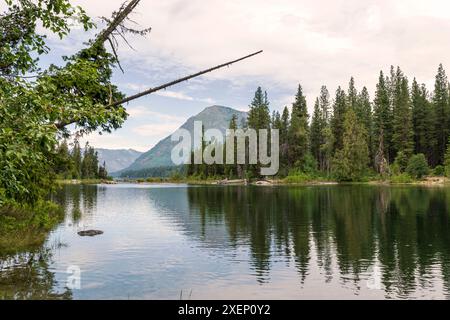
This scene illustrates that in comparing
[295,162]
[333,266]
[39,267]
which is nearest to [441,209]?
[333,266]

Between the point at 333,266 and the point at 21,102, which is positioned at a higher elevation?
the point at 21,102

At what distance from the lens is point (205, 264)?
2114cm

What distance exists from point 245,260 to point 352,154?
3783 inches

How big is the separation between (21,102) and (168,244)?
784 inches

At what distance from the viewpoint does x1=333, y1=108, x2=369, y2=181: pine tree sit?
113 meters

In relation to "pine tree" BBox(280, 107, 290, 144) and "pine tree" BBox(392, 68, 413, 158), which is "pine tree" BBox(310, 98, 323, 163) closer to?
"pine tree" BBox(280, 107, 290, 144)

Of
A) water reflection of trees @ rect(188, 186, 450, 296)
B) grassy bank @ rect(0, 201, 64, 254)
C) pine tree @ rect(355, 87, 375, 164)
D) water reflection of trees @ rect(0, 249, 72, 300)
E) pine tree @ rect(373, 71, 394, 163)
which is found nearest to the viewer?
water reflection of trees @ rect(0, 249, 72, 300)

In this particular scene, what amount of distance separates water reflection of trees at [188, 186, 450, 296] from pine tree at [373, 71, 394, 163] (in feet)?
246

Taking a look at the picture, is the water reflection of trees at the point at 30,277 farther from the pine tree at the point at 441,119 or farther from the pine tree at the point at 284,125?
the pine tree at the point at 284,125

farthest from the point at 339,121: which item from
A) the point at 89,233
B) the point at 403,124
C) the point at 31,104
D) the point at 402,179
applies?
the point at 31,104

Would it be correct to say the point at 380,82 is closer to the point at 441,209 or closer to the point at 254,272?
the point at 441,209

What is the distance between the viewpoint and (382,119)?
119562mm

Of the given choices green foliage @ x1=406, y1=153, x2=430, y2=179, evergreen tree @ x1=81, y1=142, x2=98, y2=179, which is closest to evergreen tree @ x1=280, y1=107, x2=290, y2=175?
green foliage @ x1=406, y1=153, x2=430, y2=179

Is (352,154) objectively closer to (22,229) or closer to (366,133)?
(366,133)
